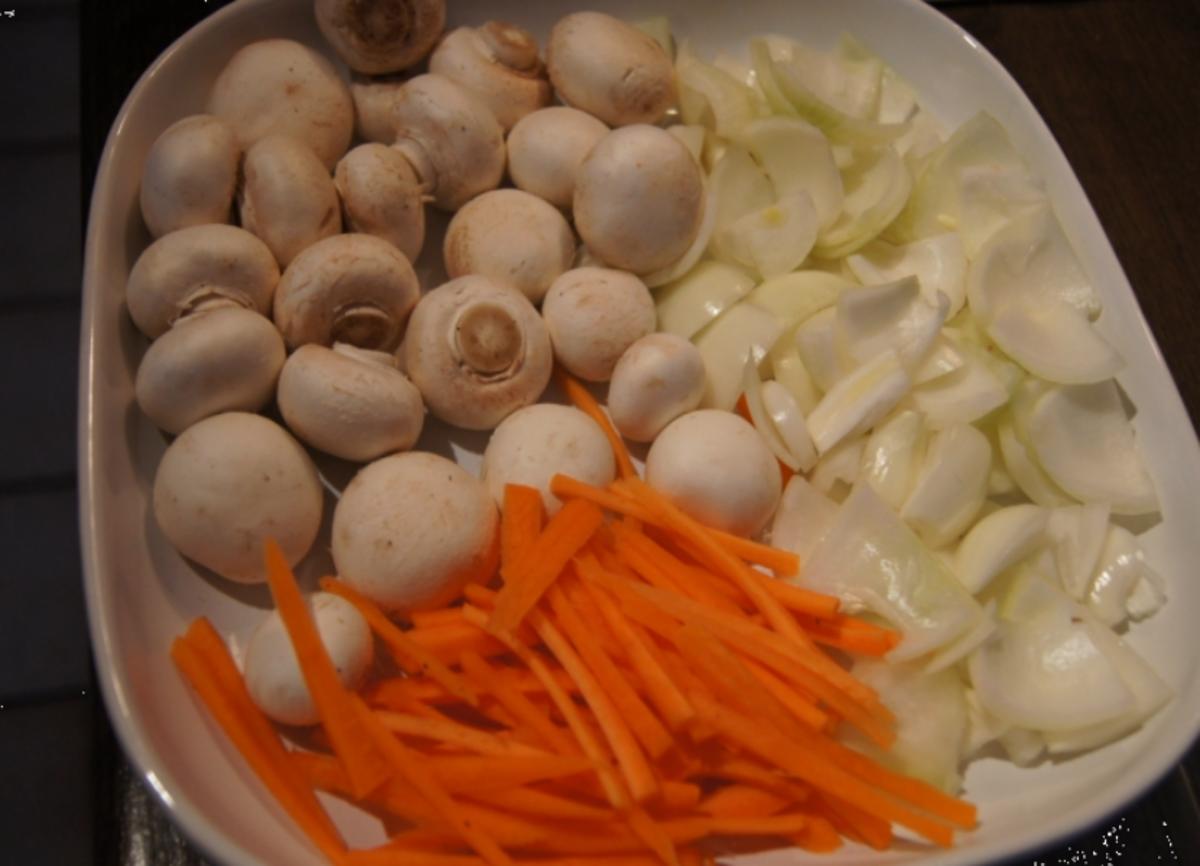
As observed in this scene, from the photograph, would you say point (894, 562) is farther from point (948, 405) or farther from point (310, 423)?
point (310, 423)

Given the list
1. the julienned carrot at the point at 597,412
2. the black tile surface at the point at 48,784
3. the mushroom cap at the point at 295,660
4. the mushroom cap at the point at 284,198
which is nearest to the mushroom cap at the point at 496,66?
the mushroom cap at the point at 284,198

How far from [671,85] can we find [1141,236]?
2.94 ft

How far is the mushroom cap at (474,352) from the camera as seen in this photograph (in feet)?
4.29

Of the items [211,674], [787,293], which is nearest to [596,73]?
[787,293]

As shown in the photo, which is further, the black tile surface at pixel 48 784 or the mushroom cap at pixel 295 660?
the black tile surface at pixel 48 784

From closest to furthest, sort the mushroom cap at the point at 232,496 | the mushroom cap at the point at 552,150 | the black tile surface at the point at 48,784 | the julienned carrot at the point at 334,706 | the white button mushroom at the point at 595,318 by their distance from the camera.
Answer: the julienned carrot at the point at 334,706 < the mushroom cap at the point at 232,496 < the black tile surface at the point at 48,784 < the white button mushroom at the point at 595,318 < the mushroom cap at the point at 552,150

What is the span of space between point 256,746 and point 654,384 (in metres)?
0.64

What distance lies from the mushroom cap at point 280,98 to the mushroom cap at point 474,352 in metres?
0.33

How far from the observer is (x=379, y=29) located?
150cm

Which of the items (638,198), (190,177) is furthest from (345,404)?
(638,198)

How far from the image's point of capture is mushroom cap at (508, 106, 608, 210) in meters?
1.48

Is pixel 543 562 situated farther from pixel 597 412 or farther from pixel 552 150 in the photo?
pixel 552 150

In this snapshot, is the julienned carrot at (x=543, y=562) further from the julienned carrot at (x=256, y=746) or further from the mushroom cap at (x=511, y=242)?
the mushroom cap at (x=511, y=242)

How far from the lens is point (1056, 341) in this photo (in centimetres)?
140
